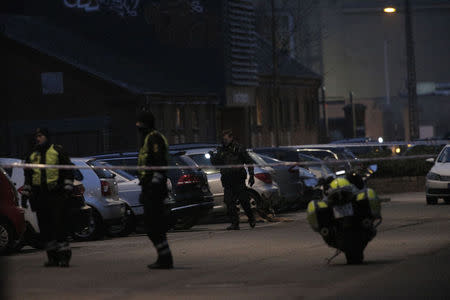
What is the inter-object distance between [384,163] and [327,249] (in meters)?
20.1

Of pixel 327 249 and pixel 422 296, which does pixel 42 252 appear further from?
pixel 422 296

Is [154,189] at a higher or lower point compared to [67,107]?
lower

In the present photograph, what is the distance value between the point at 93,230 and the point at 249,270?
793cm

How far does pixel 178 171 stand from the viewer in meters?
22.6

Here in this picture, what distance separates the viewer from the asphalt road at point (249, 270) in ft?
38.1

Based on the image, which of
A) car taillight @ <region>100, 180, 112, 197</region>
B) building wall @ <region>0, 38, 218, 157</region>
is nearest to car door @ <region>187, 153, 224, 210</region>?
car taillight @ <region>100, 180, 112, 197</region>

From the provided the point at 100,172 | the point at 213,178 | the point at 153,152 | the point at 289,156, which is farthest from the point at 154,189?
the point at 289,156

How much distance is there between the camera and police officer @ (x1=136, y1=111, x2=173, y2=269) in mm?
14281

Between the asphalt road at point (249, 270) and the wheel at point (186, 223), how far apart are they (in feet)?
9.52

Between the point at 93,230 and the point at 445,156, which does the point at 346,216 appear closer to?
the point at 93,230

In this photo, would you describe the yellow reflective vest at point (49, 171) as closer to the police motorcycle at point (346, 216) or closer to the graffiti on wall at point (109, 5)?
the police motorcycle at point (346, 216)

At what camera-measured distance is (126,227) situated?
889 inches

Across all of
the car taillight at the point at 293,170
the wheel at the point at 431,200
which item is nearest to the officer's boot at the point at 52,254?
the car taillight at the point at 293,170

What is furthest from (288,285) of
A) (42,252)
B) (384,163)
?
(384,163)
